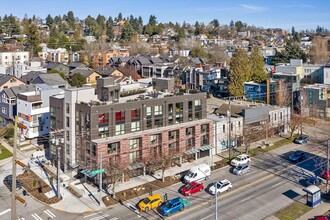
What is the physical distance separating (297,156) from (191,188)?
1526 cm

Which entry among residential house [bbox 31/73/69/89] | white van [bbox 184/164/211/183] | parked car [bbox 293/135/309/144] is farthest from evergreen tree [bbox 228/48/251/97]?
white van [bbox 184/164/211/183]

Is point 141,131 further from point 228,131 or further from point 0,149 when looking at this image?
point 0,149

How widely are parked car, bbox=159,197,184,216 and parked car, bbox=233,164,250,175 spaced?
9425 millimetres

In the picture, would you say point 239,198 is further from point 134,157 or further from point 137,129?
point 137,129

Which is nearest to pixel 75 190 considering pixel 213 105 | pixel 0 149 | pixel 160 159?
pixel 160 159

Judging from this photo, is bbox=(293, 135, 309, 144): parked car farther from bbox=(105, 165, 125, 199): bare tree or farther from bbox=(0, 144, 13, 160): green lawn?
bbox=(0, 144, 13, 160): green lawn

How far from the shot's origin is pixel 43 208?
95.5 ft

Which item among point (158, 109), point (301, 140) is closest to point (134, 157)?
point (158, 109)

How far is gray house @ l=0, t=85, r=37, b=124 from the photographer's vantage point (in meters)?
51.6

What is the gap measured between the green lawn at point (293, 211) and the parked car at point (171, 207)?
24.4ft

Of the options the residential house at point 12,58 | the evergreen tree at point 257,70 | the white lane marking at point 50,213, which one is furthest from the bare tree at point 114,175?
the residential house at point 12,58

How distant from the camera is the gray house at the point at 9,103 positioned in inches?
2031

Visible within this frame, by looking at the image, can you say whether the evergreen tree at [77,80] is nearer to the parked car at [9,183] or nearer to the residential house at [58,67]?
the residential house at [58,67]

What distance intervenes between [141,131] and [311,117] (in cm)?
3496
